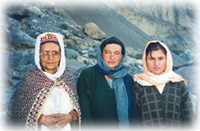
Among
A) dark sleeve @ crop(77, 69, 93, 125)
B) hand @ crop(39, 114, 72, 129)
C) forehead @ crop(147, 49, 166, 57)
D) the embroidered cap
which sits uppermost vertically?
the embroidered cap

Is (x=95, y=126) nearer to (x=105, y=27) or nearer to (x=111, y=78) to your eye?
(x=111, y=78)

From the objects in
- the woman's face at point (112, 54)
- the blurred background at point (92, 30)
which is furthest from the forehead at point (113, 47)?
the blurred background at point (92, 30)

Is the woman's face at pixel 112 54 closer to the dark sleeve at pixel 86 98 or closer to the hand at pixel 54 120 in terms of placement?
the dark sleeve at pixel 86 98

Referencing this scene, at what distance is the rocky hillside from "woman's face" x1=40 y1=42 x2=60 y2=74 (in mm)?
740

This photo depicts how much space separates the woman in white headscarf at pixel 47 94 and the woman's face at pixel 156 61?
32.7 inches

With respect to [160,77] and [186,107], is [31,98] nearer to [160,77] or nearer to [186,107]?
[160,77]

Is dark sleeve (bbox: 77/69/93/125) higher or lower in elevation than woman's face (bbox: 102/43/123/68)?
lower

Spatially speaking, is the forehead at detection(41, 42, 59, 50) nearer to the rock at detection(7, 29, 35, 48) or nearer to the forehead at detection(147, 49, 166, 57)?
the forehead at detection(147, 49, 166, 57)

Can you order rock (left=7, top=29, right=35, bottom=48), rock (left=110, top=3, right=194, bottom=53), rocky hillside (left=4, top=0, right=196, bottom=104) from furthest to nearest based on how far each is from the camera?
rock (left=110, top=3, right=194, bottom=53)
rock (left=7, top=29, right=35, bottom=48)
rocky hillside (left=4, top=0, right=196, bottom=104)

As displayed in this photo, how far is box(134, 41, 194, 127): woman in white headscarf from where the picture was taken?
209 centimetres

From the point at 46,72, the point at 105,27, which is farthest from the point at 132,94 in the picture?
the point at 105,27

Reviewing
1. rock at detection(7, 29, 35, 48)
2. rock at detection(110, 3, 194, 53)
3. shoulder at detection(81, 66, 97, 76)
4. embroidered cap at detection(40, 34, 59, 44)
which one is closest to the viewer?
embroidered cap at detection(40, 34, 59, 44)

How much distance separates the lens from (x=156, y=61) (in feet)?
7.02

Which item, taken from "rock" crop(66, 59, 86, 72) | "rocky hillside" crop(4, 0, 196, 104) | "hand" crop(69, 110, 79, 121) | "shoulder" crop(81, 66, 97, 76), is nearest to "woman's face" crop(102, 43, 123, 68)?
"shoulder" crop(81, 66, 97, 76)
